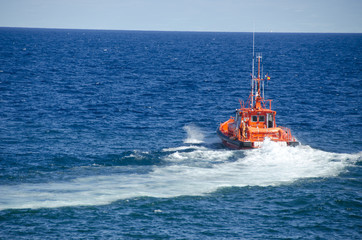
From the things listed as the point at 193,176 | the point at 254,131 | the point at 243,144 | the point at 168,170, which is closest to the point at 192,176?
the point at 193,176

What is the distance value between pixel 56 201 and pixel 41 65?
83028mm

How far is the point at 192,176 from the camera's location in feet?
104

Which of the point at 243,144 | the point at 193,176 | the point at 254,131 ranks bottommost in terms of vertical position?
the point at 193,176

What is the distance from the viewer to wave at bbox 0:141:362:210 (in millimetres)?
27844

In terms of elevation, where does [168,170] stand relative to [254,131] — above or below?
below

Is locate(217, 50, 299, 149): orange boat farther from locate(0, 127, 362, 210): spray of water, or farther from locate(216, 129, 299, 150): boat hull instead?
locate(0, 127, 362, 210): spray of water

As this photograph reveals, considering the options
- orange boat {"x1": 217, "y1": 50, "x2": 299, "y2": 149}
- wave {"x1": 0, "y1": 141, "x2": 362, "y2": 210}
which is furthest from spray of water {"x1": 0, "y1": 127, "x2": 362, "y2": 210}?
orange boat {"x1": 217, "y1": 50, "x2": 299, "y2": 149}

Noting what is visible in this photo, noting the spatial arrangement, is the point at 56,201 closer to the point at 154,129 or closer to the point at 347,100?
the point at 154,129

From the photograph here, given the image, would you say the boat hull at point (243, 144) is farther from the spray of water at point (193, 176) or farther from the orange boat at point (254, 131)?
the spray of water at point (193, 176)

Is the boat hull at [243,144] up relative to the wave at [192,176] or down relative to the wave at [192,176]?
up

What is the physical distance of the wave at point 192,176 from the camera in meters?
27.8

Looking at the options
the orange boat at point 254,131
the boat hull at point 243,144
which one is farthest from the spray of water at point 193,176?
the orange boat at point 254,131

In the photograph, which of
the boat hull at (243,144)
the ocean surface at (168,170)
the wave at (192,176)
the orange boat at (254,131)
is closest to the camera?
the ocean surface at (168,170)

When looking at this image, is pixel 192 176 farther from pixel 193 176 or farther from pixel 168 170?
pixel 168 170
